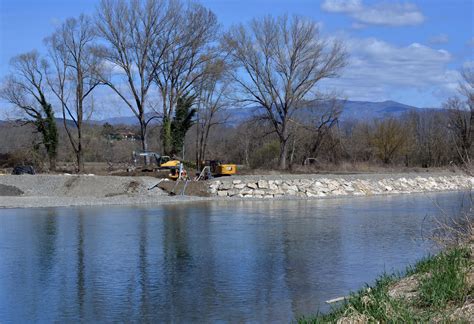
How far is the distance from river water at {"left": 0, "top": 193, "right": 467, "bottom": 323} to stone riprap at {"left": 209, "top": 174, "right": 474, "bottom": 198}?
31.2 ft

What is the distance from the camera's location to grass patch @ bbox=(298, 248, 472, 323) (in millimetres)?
7266

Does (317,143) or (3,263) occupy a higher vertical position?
(317,143)

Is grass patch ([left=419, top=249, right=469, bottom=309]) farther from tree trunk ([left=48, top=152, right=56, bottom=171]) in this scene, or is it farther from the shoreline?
tree trunk ([left=48, top=152, right=56, bottom=171])

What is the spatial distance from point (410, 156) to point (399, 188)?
69.4 ft

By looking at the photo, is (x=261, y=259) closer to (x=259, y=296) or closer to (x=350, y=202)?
(x=259, y=296)

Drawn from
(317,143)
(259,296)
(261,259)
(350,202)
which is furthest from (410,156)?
(259,296)

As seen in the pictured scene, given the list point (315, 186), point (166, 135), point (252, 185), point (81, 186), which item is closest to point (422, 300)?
point (252, 185)

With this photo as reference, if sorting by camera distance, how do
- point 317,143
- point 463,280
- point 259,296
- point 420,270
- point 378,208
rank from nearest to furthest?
1. point 463,280
2. point 420,270
3. point 259,296
4. point 378,208
5. point 317,143

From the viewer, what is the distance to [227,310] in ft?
34.2

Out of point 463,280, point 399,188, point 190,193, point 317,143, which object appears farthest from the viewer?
point 317,143

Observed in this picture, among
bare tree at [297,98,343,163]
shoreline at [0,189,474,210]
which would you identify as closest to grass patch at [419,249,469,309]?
shoreline at [0,189,474,210]

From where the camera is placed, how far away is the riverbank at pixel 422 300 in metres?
7.21

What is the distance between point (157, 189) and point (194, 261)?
21520 mm

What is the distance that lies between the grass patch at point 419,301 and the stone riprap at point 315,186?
90.1ft
